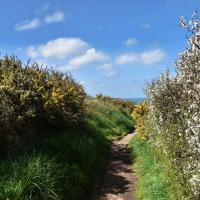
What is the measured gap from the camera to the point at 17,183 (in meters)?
10.1

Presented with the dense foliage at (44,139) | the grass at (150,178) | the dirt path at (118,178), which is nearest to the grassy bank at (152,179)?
the grass at (150,178)

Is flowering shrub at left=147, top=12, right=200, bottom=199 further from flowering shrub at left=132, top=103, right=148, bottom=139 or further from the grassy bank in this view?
flowering shrub at left=132, top=103, right=148, bottom=139

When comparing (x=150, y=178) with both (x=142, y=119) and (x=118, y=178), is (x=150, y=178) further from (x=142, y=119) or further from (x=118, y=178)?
(x=142, y=119)

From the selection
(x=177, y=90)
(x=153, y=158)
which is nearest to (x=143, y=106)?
(x=153, y=158)

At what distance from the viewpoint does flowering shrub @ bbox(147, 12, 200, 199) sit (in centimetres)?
791

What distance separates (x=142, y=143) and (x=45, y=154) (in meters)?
8.93

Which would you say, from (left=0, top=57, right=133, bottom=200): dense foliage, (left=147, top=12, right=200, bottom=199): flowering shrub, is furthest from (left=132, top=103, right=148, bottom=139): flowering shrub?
(left=147, top=12, right=200, bottom=199): flowering shrub

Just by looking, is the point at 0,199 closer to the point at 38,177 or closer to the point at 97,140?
the point at 38,177

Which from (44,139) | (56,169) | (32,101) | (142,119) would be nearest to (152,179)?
(56,169)

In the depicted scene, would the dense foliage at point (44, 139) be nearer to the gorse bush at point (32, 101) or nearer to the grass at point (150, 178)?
the gorse bush at point (32, 101)

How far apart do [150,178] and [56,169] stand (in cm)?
333

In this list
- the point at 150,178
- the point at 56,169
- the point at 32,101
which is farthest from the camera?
the point at 32,101

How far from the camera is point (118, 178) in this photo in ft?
53.5

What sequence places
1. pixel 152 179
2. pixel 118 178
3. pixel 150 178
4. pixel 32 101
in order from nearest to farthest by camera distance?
pixel 152 179
pixel 150 178
pixel 118 178
pixel 32 101
